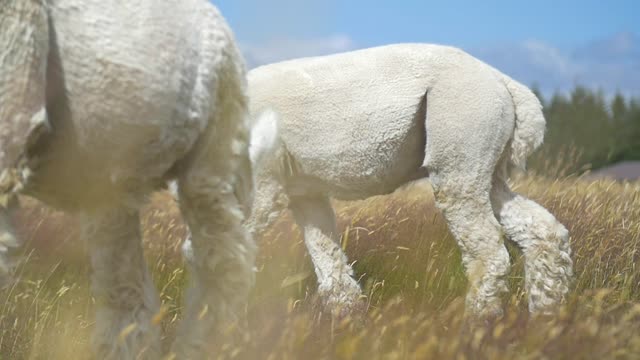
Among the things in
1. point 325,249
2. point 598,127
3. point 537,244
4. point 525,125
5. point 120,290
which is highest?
point 120,290

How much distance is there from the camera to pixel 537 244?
13.7 feet

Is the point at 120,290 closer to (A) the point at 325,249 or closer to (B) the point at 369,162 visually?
(B) the point at 369,162

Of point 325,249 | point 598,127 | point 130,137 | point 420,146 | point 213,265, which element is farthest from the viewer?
point 598,127

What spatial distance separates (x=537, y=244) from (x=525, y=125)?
0.65 metres

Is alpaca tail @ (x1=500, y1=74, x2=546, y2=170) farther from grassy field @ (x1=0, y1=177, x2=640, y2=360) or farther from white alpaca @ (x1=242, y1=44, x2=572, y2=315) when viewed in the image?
grassy field @ (x1=0, y1=177, x2=640, y2=360)

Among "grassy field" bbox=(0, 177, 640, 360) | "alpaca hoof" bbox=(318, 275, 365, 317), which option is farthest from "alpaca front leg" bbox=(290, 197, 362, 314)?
"grassy field" bbox=(0, 177, 640, 360)

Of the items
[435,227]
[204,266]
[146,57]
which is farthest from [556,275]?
[146,57]

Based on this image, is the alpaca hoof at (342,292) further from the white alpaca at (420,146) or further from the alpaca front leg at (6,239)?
the alpaca front leg at (6,239)

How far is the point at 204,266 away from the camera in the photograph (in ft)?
7.95

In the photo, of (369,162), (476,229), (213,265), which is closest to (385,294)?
(476,229)

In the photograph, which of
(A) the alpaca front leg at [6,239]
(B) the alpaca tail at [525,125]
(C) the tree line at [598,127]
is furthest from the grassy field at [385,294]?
(C) the tree line at [598,127]

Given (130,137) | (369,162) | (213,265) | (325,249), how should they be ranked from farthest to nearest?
(325,249), (369,162), (213,265), (130,137)

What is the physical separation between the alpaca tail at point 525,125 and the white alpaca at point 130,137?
2.29 meters

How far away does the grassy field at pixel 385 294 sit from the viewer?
241 centimetres
